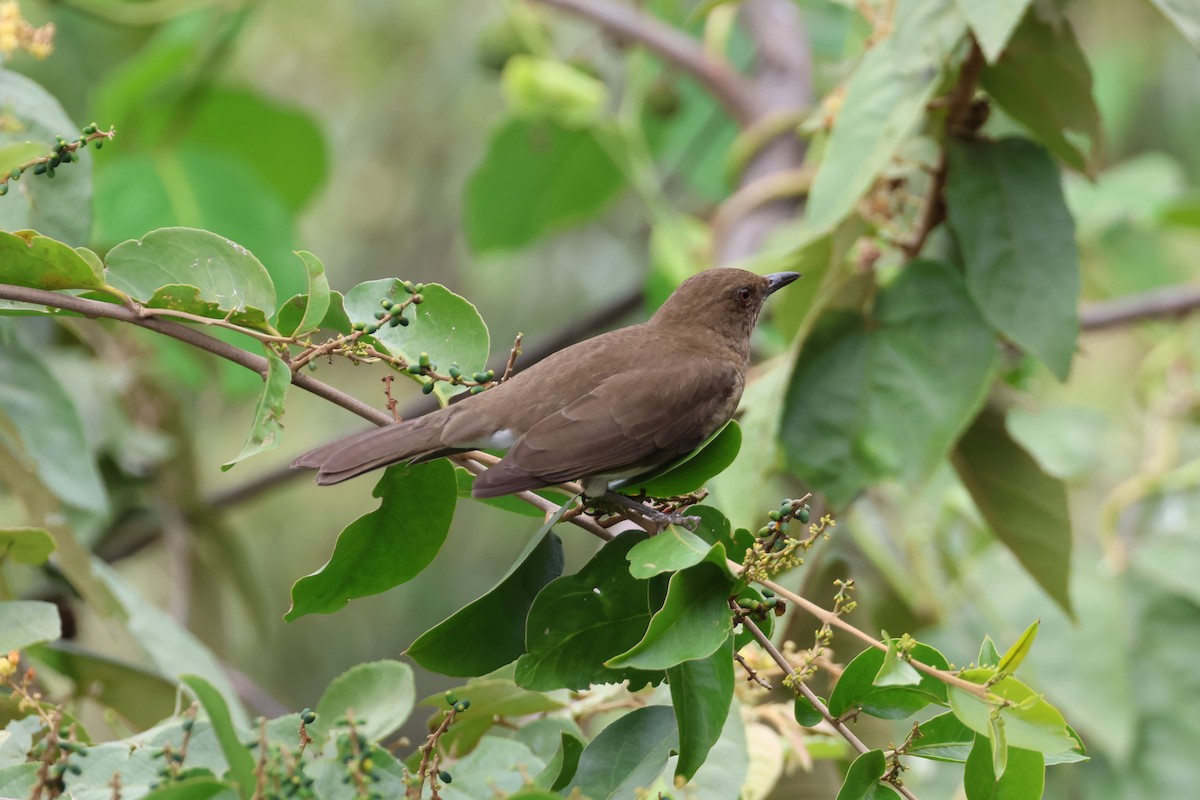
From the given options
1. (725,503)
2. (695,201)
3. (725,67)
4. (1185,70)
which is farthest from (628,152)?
(1185,70)

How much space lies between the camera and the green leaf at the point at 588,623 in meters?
1.78

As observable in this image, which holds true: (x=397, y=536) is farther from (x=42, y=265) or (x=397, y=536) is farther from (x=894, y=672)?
(x=894, y=672)

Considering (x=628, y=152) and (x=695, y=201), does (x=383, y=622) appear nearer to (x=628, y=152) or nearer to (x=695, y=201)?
(x=695, y=201)

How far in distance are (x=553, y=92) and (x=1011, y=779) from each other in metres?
3.49

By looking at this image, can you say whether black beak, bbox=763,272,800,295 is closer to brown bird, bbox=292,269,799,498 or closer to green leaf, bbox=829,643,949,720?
brown bird, bbox=292,269,799,498

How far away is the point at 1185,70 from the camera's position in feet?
30.5

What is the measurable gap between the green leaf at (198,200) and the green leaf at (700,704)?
3224 mm

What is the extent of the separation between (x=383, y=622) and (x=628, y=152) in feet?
16.2

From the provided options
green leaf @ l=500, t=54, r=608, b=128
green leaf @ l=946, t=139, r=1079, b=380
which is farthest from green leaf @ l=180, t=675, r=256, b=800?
green leaf @ l=500, t=54, r=608, b=128

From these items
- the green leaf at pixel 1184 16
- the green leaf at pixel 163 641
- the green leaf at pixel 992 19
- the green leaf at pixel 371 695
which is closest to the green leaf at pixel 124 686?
the green leaf at pixel 163 641

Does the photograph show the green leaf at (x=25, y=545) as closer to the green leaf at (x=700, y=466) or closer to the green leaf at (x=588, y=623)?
the green leaf at (x=588, y=623)

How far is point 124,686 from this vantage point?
2652mm

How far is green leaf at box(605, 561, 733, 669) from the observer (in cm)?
156

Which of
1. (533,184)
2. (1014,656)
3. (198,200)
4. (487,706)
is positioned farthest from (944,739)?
(533,184)
